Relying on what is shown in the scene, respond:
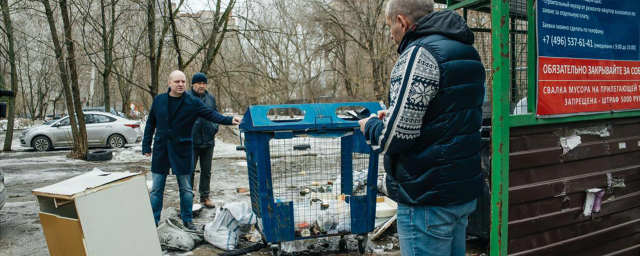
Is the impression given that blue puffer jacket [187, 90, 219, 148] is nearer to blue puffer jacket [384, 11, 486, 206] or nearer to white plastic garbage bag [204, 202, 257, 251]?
white plastic garbage bag [204, 202, 257, 251]

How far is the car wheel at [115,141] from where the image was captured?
15078mm

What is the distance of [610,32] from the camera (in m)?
3.01

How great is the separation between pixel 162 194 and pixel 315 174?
1714mm

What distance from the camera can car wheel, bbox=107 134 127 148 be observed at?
1508 centimetres

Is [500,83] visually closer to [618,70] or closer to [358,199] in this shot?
[618,70]

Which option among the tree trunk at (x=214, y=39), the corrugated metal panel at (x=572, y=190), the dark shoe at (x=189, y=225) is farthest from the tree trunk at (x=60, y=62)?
the corrugated metal panel at (x=572, y=190)

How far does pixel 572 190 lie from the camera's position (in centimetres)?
294

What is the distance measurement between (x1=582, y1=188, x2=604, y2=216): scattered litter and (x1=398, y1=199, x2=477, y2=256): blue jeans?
1516 mm

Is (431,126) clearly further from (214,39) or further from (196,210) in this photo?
(214,39)

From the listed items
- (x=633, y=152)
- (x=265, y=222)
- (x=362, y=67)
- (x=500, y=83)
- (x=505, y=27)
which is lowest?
(x=265, y=222)

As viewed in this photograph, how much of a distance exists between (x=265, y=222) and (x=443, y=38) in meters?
2.45

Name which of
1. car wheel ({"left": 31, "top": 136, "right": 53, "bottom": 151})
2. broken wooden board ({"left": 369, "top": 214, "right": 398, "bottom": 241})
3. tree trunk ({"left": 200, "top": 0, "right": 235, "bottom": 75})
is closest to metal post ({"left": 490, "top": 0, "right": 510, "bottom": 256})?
broken wooden board ({"left": 369, "top": 214, "right": 398, "bottom": 241})

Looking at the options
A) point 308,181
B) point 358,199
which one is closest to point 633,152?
point 358,199

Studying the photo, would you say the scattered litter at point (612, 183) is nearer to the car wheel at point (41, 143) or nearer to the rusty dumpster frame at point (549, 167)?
the rusty dumpster frame at point (549, 167)
